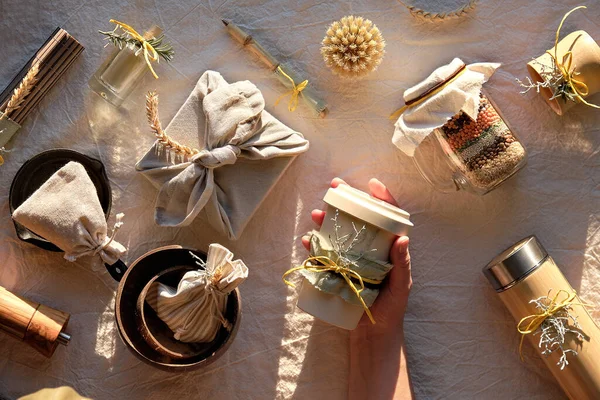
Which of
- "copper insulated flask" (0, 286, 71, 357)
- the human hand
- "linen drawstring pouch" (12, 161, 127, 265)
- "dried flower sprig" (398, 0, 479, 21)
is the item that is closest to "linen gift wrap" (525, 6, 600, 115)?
"dried flower sprig" (398, 0, 479, 21)

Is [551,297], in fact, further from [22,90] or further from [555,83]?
[22,90]

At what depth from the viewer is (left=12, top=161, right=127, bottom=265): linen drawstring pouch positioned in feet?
2.75

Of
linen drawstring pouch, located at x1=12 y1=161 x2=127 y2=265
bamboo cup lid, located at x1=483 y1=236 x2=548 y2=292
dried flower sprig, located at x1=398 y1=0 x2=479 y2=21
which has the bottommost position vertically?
bamboo cup lid, located at x1=483 y1=236 x2=548 y2=292

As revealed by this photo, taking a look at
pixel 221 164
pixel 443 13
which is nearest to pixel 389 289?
pixel 221 164

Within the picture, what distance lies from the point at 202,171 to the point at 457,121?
357mm

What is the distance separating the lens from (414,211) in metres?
0.94

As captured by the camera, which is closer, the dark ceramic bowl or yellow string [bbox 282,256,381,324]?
yellow string [bbox 282,256,381,324]

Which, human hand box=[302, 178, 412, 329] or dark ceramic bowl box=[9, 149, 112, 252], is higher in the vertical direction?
dark ceramic bowl box=[9, 149, 112, 252]

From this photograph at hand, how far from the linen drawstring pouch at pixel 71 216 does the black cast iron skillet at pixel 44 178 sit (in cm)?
5

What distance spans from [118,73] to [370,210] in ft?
1.42

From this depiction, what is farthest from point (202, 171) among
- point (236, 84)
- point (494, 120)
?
point (494, 120)

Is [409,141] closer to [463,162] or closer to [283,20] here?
[463,162]

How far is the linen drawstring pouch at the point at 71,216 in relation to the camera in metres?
0.84

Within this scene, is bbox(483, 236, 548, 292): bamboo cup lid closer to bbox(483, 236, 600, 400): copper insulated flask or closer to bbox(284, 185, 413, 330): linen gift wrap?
bbox(483, 236, 600, 400): copper insulated flask
